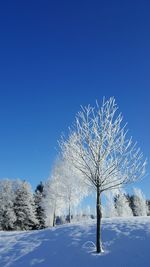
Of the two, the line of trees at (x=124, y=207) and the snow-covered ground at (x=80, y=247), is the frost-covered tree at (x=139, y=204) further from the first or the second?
the snow-covered ground at (x=80, y=247)

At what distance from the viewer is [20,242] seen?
22266 mm

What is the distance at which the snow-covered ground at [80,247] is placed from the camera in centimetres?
1767

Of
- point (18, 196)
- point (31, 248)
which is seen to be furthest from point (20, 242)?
point (18, 196)

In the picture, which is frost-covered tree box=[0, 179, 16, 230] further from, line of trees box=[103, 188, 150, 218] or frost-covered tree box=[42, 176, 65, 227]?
line of trees box=[103, 188, 150, 218]

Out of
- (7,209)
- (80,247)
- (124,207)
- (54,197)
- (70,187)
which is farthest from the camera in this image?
(124,207)

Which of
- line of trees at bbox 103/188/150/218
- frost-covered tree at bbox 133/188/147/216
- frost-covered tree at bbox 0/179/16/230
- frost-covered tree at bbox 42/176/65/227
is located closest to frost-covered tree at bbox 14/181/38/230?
frost-covered tree at bbox 0/179/16/230

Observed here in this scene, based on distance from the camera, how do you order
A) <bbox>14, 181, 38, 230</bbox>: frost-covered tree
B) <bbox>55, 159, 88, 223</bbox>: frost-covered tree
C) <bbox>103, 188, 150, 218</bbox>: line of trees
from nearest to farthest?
1. <bbox>55, 159, 88, 223</bbox>: frost-covered tree
2. <bbox>14, 181, 38, 230</bbox>: frost-covered tree
3. <bbox>103, 188, 150, 218</bbox>: line of trees

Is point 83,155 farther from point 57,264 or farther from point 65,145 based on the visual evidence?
point 57,264

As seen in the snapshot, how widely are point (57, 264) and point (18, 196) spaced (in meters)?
40.9

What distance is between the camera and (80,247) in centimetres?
1962

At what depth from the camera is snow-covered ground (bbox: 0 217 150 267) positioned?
1767 cm

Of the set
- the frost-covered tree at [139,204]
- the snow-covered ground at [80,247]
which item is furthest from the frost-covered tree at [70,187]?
the frost-covered tree at [139,204]

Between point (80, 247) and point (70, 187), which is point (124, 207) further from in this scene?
point (80, 247)

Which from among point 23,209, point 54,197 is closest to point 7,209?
point 23,209
